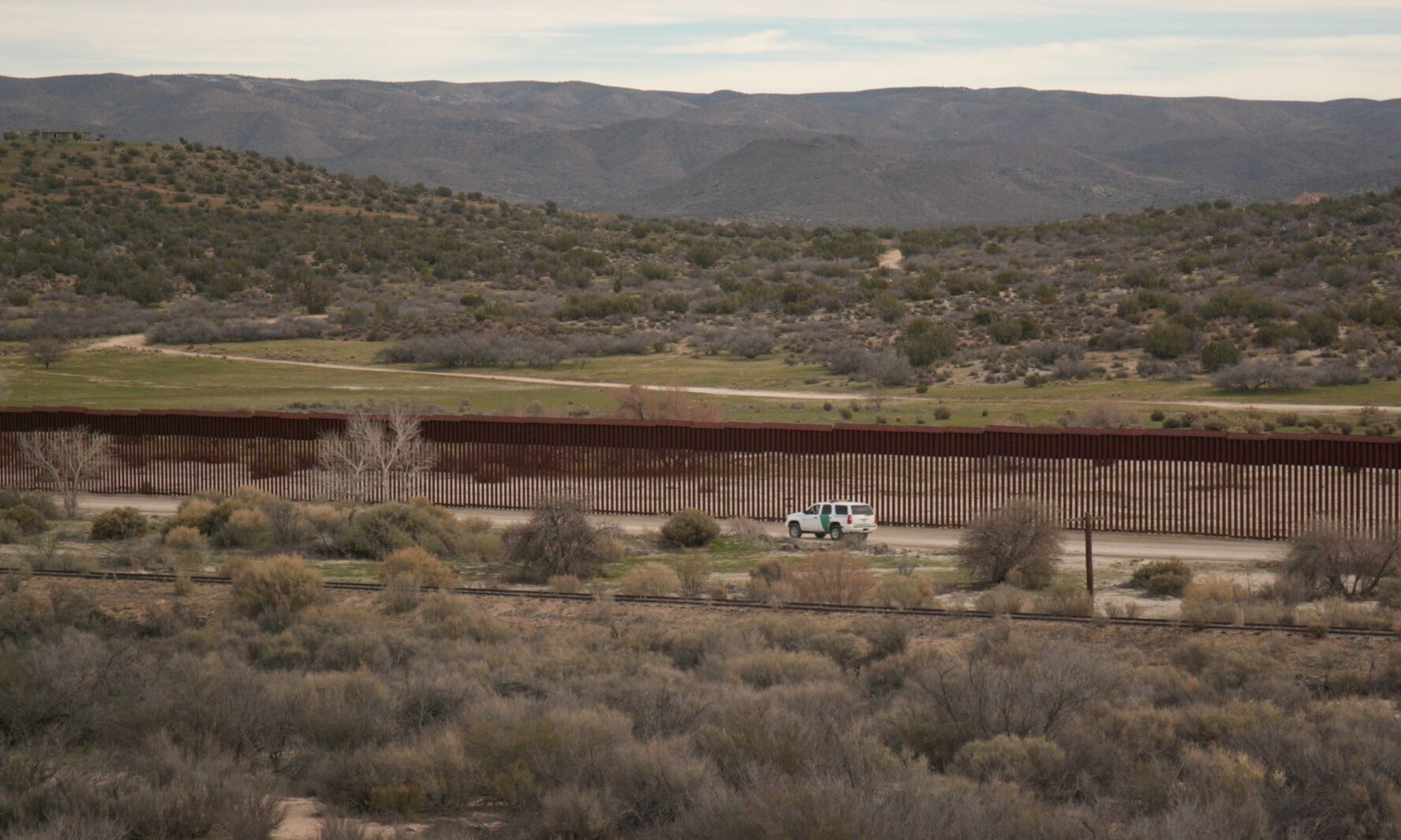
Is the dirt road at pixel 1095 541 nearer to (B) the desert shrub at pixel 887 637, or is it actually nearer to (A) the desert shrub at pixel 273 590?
(B) the desert shrub at pixel 887 637

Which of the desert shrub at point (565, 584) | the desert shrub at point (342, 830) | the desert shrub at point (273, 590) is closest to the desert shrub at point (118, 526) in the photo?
the desert shrub at point (273, 590)

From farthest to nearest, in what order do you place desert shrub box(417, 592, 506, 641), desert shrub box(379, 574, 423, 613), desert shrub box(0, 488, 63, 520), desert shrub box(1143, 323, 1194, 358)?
desert shrub box(1143, 323, 1194, 358) < desert shrub box(0, 488, 63, 520) < desert shrub box(379, 574, 423, 613) < desert shrub box(417, 592, 506, 641)

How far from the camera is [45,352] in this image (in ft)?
206

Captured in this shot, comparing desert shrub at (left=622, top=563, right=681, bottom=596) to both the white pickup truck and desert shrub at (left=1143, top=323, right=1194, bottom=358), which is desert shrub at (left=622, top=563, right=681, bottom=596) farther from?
desert shrub at (left=1143, top=323, right=1194, bottom=358)

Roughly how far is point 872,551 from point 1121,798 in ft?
54.9

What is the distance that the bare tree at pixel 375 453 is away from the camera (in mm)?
34438

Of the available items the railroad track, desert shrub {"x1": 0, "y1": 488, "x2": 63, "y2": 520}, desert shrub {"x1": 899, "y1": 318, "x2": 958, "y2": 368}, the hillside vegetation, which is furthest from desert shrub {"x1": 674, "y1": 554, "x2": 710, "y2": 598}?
desert shrub {"x1": 899, "y1": 318, "x2": 958, "y2": 368}

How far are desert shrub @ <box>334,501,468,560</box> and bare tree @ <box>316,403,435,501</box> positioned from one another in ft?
16.7

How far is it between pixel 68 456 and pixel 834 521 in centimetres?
1981

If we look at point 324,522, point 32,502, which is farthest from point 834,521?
point 32,502

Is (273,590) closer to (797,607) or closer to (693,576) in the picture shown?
(693,576)

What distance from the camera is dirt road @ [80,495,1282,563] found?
27.8 metres

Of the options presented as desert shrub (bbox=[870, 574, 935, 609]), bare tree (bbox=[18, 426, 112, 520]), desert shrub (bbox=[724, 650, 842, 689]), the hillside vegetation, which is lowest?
desert shrub (bbox=[870, 574, 935, 609])

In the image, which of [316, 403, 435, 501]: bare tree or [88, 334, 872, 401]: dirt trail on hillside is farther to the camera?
[88, 334, 872, 401]: dirt trail on hillside
